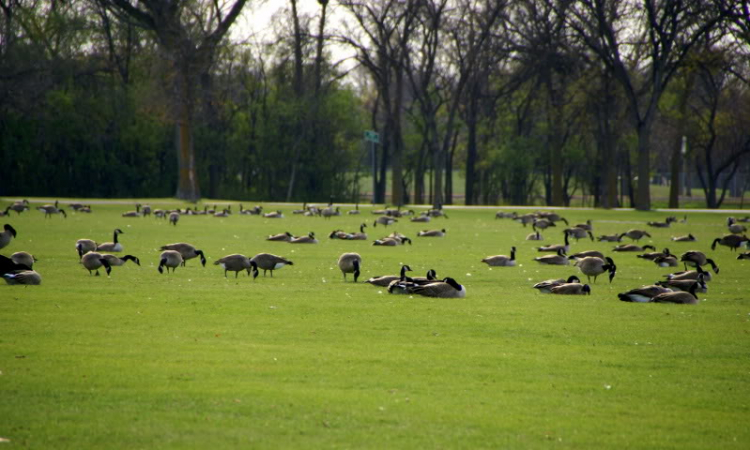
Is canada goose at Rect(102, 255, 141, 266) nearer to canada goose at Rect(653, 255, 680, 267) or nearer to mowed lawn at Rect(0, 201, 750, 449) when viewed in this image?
mowed lawn at Rect(0, 201, 750, 449)

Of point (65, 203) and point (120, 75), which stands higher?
point (120, 75)

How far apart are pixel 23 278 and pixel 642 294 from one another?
1122 cm

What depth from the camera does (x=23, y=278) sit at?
1575cm

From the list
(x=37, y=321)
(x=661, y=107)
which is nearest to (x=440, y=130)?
(x=661, y=107)

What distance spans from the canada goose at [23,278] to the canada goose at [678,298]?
444 inches

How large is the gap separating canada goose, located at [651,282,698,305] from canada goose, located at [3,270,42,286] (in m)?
11.3

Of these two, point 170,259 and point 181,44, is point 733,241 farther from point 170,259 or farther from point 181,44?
point 181,44

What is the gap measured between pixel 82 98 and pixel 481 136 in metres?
37.7

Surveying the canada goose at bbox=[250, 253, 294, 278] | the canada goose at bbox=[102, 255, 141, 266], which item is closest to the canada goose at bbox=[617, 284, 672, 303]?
the canada goose at bbox=[250, 253, 294, 278]

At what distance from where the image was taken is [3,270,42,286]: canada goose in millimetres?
15594

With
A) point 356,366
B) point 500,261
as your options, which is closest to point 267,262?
point 500,261

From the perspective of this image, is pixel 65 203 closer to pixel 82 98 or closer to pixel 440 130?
pixel 82 98

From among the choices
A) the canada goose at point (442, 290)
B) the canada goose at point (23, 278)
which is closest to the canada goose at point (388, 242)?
the canada goose at point (442, 290)

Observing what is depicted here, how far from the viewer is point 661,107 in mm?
68750
